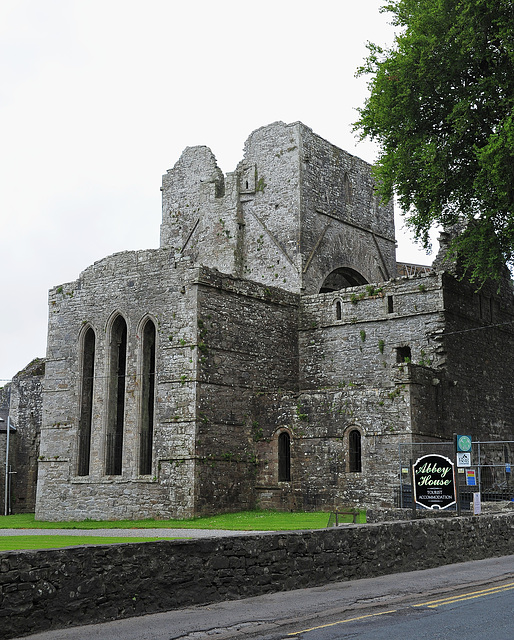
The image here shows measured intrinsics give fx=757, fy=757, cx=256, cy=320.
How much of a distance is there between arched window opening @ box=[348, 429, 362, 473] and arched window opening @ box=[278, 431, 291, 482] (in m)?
2.64

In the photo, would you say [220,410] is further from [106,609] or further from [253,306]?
[106,609]

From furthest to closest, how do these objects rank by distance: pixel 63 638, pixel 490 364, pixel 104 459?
pixel 490 364 → pixel 104 459 → pixel 63 638

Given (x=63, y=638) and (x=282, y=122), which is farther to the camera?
(x=282, y=122)

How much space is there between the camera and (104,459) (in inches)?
1088

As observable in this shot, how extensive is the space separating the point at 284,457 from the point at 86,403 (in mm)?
8182

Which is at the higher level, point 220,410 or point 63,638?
point 220,410

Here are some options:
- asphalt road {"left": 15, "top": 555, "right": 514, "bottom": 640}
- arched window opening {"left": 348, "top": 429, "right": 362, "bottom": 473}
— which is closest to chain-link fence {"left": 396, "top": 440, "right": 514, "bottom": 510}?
arched window opening {"left": 348, "top": 429, "right": 362, "bottom": 473}

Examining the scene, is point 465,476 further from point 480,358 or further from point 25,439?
point 25,439

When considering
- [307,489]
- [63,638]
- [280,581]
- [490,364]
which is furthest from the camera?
[490,364]

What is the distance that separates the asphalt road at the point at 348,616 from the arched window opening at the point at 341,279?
24383 millimetres

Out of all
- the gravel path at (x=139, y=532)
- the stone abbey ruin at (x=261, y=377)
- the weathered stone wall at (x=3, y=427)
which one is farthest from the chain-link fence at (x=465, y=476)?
the weathered stone wall at (x=3, y=427)

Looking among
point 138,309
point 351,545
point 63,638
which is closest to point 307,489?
point 138,309

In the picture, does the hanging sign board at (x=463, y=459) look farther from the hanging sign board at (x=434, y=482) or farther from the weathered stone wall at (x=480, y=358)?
the weathered stone wall at (x=480, y=358)

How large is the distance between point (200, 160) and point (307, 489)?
57.4 ft
